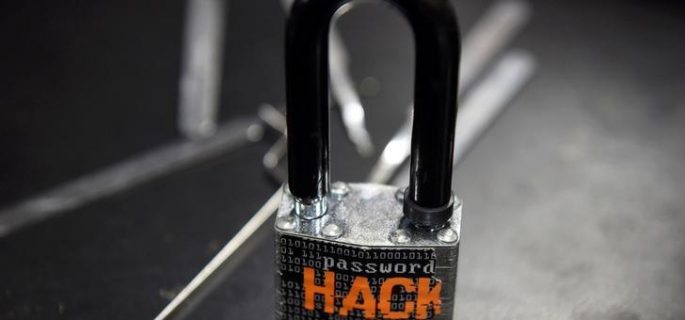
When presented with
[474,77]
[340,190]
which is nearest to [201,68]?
[474,77]

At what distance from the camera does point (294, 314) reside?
0.61 metres

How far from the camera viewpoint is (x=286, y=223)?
1.90 feet

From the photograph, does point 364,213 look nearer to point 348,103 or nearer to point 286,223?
point 286,223

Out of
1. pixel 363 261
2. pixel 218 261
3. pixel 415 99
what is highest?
pixel 415 99

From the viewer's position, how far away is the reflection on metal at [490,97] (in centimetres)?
94

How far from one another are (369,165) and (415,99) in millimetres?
374

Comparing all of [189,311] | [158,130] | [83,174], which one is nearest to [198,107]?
[158,130]

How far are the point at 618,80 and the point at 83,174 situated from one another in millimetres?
626

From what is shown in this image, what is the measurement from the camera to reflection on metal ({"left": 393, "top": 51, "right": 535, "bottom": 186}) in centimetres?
94

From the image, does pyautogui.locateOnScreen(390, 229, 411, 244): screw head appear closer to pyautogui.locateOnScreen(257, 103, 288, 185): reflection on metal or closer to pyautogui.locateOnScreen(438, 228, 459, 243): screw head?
pyautogui.locateOnScreen(438, 228, 459, 243): screw head

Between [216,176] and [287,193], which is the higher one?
[287,193]

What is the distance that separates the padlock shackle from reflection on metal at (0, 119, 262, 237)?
35 centimetres

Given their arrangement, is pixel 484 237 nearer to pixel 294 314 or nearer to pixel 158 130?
pixel 294 314

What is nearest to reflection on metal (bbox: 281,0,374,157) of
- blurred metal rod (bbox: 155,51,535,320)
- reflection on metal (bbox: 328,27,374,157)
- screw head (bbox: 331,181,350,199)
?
reflection on metal (bbox: 328,27,374,157)
